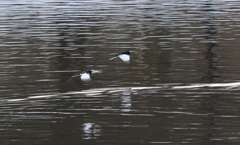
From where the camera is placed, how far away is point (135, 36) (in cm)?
3756

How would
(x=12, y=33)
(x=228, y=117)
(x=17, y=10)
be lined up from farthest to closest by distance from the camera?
1. (x=17, y=10)
2. (x=12, y=33)
3. (x=228, y=117)

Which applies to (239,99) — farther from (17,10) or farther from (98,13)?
(17,10)

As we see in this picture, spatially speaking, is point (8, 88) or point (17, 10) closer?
point (8, 88)

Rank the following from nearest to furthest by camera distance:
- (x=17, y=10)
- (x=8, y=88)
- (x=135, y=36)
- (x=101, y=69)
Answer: (x=8, y=88) < (x=101, y=69) < (x=135, y=36) < (x=17, y=10)

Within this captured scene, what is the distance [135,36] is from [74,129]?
21978 mm

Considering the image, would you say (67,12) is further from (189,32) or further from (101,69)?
(101,69)

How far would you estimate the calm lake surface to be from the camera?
1562 centimetres

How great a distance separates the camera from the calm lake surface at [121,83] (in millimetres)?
15617

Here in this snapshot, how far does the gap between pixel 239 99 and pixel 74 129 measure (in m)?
5.66

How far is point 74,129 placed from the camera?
15969 millimetres

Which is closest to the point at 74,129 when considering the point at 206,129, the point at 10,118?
the point at 10,118

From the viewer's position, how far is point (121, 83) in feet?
73.1

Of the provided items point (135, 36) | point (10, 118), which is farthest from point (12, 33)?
point (10, 118)

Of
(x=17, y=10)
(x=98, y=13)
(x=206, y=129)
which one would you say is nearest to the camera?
(x=206, y=129)
